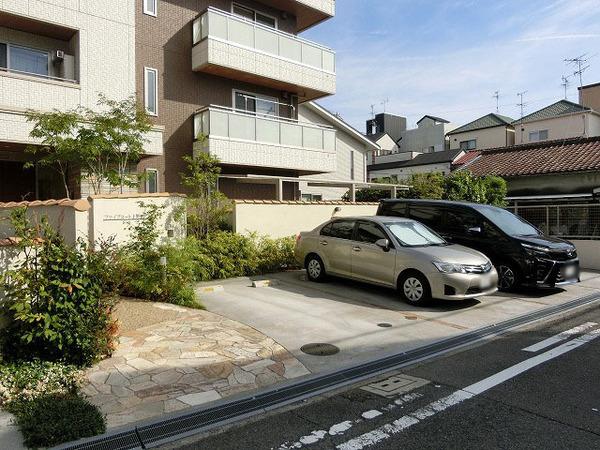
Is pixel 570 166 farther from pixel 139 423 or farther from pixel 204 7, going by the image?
pixel 139 423

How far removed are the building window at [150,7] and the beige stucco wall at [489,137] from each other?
27.4 meters

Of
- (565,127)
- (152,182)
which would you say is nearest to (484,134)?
(565,127)

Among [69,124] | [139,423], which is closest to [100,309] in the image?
[139,423]

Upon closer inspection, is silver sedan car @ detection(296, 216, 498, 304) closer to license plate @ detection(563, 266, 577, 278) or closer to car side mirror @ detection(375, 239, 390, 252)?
car side mirror @ detection(375, 239, 390, 252)

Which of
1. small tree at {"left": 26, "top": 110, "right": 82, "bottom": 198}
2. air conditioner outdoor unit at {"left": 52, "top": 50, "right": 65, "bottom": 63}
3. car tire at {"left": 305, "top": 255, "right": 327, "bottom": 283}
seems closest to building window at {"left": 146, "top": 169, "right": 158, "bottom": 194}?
small tree at {"left": 26, "top": 110, "right": 82, "bottom": 198}

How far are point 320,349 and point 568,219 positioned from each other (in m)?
12.6

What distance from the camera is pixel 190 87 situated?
48.6 ft

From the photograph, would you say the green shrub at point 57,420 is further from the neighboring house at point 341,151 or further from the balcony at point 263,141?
the neighboring house at point 341,151

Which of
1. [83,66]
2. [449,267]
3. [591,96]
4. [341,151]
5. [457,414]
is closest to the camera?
[457,414]

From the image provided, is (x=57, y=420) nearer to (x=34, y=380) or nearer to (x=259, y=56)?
(x=34, y=380)

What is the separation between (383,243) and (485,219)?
125 inches

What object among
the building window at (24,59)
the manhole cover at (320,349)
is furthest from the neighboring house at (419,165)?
the manhole cover at (320,349)

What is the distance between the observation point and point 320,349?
598 cm

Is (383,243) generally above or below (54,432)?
above
